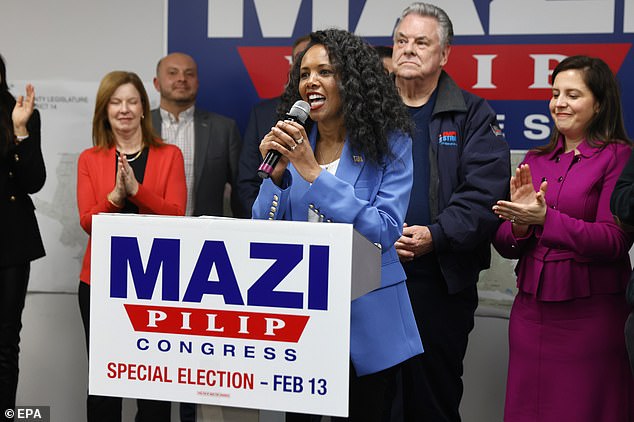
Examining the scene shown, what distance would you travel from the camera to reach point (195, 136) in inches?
163

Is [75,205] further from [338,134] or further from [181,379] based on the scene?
[181,379]

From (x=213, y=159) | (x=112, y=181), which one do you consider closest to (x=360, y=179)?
(x=112, y=181)

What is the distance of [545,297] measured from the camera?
2988 millimetres

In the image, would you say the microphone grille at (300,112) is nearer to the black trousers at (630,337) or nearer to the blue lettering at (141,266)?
the blue lettering at (141,266)

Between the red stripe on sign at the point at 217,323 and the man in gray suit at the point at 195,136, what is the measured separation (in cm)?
237

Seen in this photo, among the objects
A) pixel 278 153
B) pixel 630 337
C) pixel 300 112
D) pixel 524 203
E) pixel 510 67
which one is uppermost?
pixel 510 67

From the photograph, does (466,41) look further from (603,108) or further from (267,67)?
(603,108)

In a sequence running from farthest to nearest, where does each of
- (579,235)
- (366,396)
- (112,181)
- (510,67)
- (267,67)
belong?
(267,67)
(510,67)
(112,181)
(579,235)
(366,396)

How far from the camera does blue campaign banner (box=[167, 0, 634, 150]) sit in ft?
12.7

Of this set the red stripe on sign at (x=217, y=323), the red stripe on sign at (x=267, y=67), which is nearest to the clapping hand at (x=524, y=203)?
the red stripe on sign at (x=217, y=323)

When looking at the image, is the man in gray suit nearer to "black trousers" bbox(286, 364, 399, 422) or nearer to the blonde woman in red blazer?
the blonde woman in red blazer

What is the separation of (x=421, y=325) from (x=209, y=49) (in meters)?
1.97

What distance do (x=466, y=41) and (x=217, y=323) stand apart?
8.94 ft

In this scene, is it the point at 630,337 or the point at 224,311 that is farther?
the point at 630,337
